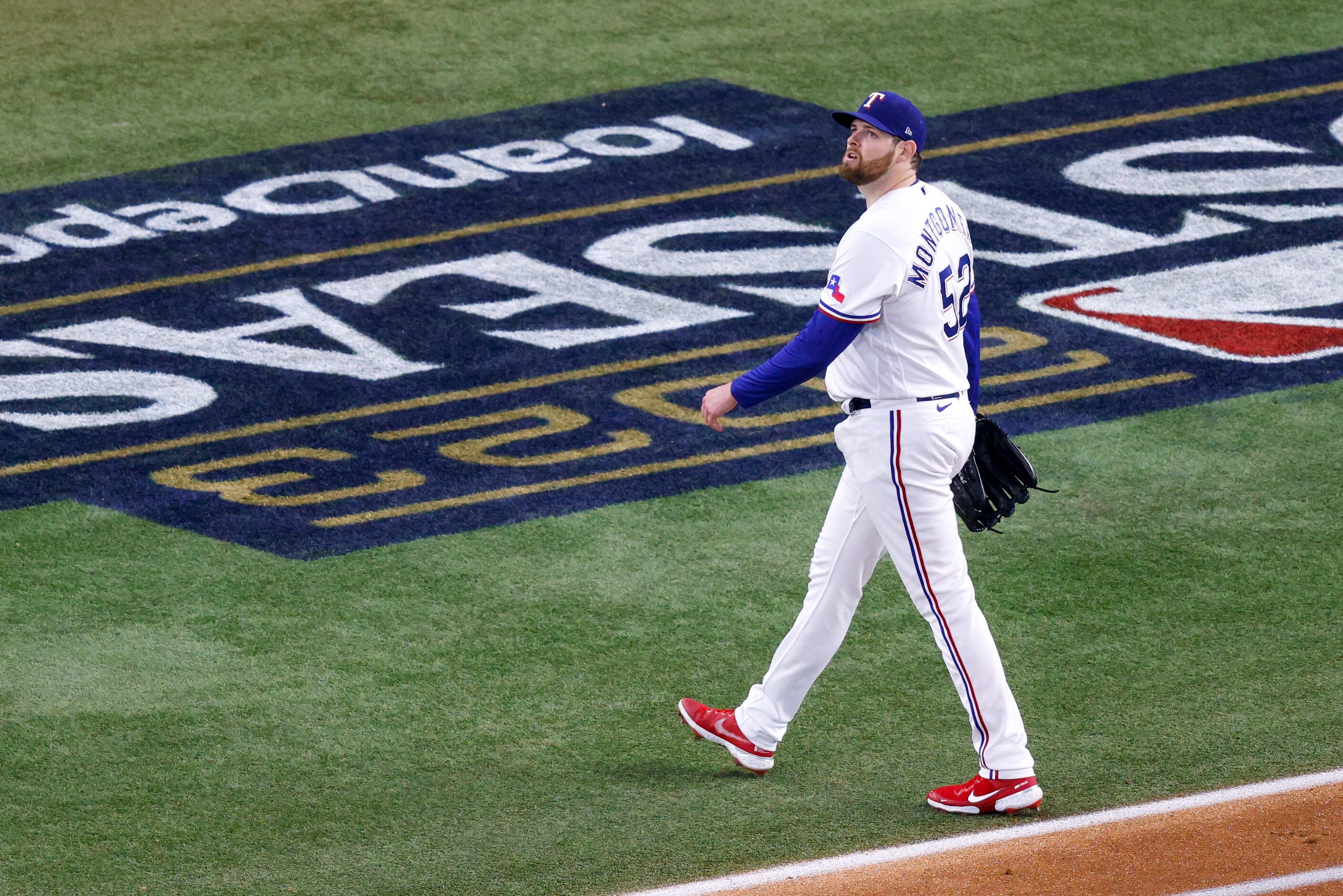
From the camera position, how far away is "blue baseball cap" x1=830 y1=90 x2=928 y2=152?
4.82 metres

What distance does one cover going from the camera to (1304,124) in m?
12.3

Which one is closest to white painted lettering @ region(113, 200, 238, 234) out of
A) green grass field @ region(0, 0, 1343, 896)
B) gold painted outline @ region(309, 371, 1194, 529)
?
green grass field @ region(0, 0, 1343, 896)

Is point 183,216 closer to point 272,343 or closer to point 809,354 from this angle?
point 272,343

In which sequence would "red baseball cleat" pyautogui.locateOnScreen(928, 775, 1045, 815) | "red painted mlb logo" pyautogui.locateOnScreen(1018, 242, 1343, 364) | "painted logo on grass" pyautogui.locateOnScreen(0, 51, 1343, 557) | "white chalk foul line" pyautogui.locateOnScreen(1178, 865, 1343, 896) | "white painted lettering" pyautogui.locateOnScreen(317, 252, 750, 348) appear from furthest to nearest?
"white painted lettering" pyautogui.locateOnScreen(317, 252, 750, 348), "red painted mlb logo" pyautogui.locateOnScreen(1018, 242, 1343, 364), "painted logo on grass" pyautogui.locateOnScreen(0, 51, 1343, 557), "red baseball cleat" pyautogui.locateOnScreen(928, 775, 1045, 815), "white chalk foul line" pyautogui.locateOnScreen(1178, 865, 1343, 896)

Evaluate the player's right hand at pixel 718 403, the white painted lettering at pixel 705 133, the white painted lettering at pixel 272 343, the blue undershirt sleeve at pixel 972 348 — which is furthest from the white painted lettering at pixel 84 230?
the blue undershirt sleeve at pixel 972 348

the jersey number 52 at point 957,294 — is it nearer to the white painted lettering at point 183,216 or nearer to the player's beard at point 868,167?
the player's beard at point 868,167

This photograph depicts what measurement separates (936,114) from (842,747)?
26.1ft

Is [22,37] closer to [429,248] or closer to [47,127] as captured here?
[47,127]

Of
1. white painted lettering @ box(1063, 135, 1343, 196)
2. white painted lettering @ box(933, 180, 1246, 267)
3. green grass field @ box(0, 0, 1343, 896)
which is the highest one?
white painted lettering @ box(1063, 135, 1343, 196)

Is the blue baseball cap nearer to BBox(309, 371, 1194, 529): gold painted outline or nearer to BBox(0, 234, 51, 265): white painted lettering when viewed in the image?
BBox(309, 371, 1194, 529): gold painted outline

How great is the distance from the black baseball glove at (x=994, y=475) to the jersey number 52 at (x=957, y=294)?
35 centimetres

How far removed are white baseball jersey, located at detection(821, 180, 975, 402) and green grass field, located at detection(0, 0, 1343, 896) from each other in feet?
4.03

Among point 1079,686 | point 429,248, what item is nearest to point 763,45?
point 429,248

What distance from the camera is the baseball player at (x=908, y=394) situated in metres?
4.78
